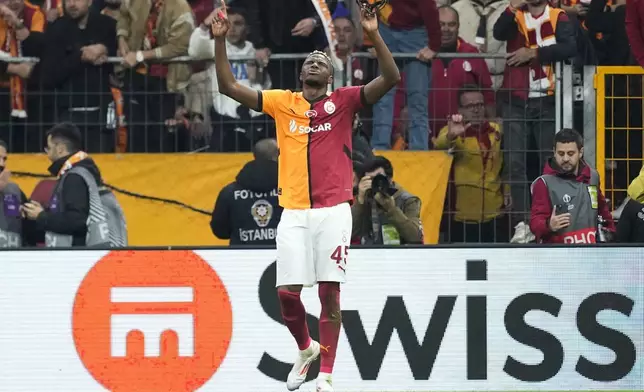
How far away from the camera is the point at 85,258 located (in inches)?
398

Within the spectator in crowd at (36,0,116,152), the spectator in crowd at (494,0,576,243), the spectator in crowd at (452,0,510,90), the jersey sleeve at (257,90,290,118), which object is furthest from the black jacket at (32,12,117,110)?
the jersey sleeve at (257,90,290,118)

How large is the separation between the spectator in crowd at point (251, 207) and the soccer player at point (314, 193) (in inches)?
Answer: 85.6

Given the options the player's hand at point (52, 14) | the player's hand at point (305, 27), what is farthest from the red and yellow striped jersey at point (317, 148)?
the player's hand at point (52, 14)

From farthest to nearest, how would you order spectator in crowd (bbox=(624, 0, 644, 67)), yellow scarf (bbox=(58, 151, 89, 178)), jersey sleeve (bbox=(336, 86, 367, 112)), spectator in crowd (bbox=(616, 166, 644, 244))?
spectator in crowd (bbox=(624, 0, 644, 67)), yellow scarf (bbox=(58, 151, 89, 178)), spectator in crowd (bbox=(616, 166, 644, 244)), jersey sleeve (bbox=(336, 86, 367, 112))

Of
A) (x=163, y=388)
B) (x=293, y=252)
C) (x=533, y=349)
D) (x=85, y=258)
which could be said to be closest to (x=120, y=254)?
(x=85, y=258)

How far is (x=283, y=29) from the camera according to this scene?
13016 mm

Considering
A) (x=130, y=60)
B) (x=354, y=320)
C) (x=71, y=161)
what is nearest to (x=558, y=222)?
(x=354, y=320)

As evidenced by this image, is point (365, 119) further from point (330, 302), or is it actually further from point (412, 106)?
point (330, 302)

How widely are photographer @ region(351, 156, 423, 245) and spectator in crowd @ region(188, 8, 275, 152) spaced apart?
1.92m

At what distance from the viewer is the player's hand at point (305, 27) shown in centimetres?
1281

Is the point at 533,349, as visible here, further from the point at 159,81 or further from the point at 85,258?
the point at 159,81

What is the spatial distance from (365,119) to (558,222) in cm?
269

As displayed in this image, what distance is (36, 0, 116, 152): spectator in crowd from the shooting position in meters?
12.9

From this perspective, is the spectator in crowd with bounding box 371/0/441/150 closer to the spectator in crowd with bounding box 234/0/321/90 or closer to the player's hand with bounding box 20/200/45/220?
the spectator in crowd with bounding box 234/0/321/90
